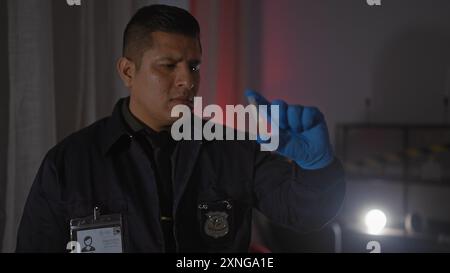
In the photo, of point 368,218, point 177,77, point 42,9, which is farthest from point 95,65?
point 368,218

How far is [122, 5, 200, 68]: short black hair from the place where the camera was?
81 cm

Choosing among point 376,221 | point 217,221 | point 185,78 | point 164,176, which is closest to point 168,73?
point 185,78

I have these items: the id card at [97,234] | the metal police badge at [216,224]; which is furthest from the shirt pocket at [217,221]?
the id card at [97,234]

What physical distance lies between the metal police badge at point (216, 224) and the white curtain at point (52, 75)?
381mm

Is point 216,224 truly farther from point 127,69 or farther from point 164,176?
point 127,69

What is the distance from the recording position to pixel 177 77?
81 centimetres

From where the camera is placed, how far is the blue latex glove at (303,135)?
2.28 ft

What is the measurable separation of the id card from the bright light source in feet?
3.82

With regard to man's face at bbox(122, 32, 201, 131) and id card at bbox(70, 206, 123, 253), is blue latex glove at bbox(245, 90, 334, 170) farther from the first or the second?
id card at bbox(70, 206, 123, 253)

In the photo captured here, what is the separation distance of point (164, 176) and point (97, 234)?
17 centimetres

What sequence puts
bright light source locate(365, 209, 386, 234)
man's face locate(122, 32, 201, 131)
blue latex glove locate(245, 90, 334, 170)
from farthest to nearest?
bright light source locate(365, 209, 386, 234) → man's face locate(122, 32, 201, 131) → blue latex glove locate(245, 90, 334, 170)

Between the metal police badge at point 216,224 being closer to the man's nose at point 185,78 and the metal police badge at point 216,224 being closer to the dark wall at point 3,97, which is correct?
the man's nose at point 185,78

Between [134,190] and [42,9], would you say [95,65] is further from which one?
[134,190]

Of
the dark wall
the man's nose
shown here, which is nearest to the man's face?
the man's nose
